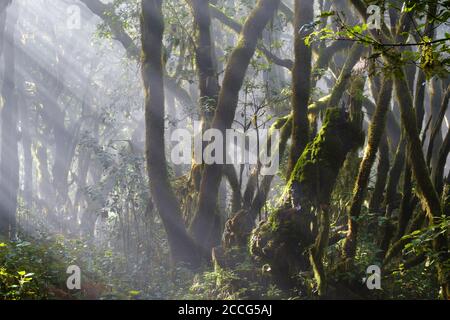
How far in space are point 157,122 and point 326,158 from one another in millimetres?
3801

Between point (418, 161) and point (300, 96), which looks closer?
→ point (418, 161)

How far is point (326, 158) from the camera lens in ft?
25.4

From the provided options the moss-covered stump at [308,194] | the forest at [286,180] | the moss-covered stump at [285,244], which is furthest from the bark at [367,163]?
the moss-covered stump at [285,244]

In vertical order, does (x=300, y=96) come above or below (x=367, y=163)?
above

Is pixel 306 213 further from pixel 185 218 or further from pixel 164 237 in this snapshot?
pixel 164 237

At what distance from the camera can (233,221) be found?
9609 mm

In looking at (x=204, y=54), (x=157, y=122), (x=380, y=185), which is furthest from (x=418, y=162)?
(x=204, y=54)

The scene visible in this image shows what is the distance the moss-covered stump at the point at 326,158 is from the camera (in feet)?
25.4

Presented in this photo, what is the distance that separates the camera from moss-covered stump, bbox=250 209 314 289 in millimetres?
7848

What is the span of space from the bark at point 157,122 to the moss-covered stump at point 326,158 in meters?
3.31

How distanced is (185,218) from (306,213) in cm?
386

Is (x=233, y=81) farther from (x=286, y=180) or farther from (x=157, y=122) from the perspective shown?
(x=286, y=180)

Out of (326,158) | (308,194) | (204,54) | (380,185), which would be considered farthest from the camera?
(204,54)
